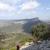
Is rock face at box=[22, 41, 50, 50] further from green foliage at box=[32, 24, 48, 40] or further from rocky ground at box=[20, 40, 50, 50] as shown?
green foliage at box=[32, 24, 48, 40]

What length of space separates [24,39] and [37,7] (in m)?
0.67

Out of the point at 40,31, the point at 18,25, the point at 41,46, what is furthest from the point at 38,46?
the point at 18,25

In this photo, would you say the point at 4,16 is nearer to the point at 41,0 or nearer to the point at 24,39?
the point at 24,39

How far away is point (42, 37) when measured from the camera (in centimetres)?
218

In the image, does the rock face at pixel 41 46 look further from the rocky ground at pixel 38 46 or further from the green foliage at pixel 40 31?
the green foliage at pixel 40 31

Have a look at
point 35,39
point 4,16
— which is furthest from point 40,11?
point 4,16

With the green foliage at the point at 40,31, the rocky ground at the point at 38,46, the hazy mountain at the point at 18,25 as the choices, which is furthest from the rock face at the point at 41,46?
the hazy mountain at the point at 18,25

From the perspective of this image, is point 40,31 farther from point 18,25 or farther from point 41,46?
point 18,25

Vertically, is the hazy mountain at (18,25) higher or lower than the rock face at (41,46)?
higher

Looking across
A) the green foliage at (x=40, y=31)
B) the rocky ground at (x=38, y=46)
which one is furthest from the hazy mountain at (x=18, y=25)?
the rocky ground at (x=38, y=46)

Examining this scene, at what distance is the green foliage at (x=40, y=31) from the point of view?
2170 millimetres

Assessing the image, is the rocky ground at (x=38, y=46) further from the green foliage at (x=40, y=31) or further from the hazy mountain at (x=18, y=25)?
the hazy mountain at (x=18, y=25)

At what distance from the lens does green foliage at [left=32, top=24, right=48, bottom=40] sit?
2170 millimetres

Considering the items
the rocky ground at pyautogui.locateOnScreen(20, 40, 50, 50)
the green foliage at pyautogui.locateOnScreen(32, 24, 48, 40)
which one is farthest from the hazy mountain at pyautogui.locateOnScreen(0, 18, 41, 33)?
the rocky ground at pyautogui.locateOnScreen(20, 40, 50, 50)
